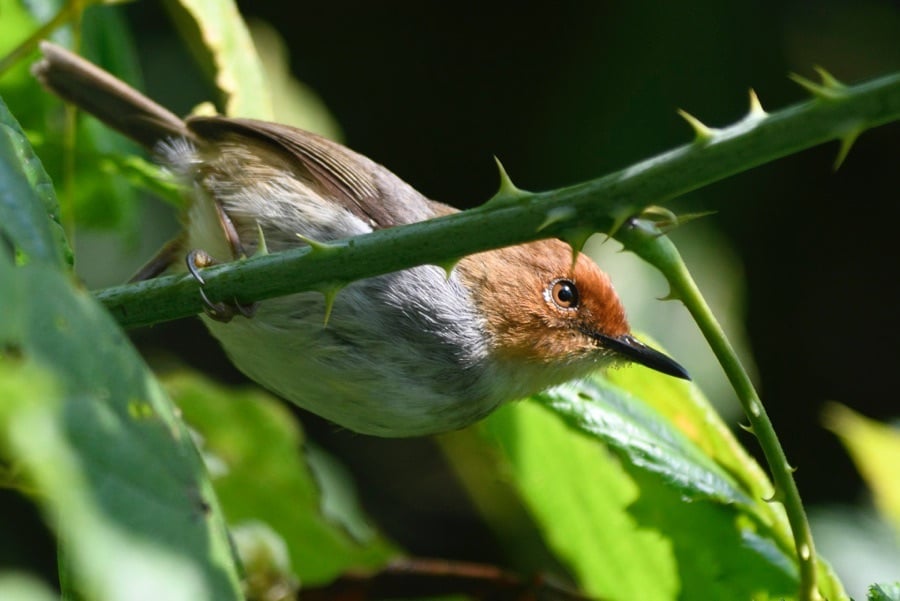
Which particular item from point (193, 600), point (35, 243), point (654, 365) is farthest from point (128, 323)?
point (654, 365)

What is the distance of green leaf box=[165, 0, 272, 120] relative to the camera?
3.11 m

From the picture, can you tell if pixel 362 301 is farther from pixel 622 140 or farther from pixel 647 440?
pixel 622 140

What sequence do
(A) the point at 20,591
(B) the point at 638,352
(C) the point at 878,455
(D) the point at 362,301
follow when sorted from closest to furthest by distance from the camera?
(A) the point at 20,591 < (C) the point at 878,455 < (D) the point at 362,301 < (B) the point at 638,352

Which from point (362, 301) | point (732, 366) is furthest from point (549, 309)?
point (732, 366)

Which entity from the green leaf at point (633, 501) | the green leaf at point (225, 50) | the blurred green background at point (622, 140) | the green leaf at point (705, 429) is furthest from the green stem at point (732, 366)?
the blurred green background at point (622, 140)

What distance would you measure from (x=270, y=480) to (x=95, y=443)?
85.0 inches

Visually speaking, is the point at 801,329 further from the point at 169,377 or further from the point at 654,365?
the point at 169,377

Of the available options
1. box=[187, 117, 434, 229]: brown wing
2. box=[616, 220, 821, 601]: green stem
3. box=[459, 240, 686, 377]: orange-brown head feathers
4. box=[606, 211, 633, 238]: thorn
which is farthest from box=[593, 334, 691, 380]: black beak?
box=[606, 211, 633, 238]: thorn

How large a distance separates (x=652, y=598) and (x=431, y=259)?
3.97 ft

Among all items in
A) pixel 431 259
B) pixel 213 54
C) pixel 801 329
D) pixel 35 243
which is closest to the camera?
pixel 35 243

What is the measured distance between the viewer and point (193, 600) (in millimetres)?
1077

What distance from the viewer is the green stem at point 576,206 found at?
1.50 meters

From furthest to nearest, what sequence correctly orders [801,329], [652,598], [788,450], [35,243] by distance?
[801,329]
[788,450]
[652,598]
[35,243]

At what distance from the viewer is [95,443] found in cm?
114
